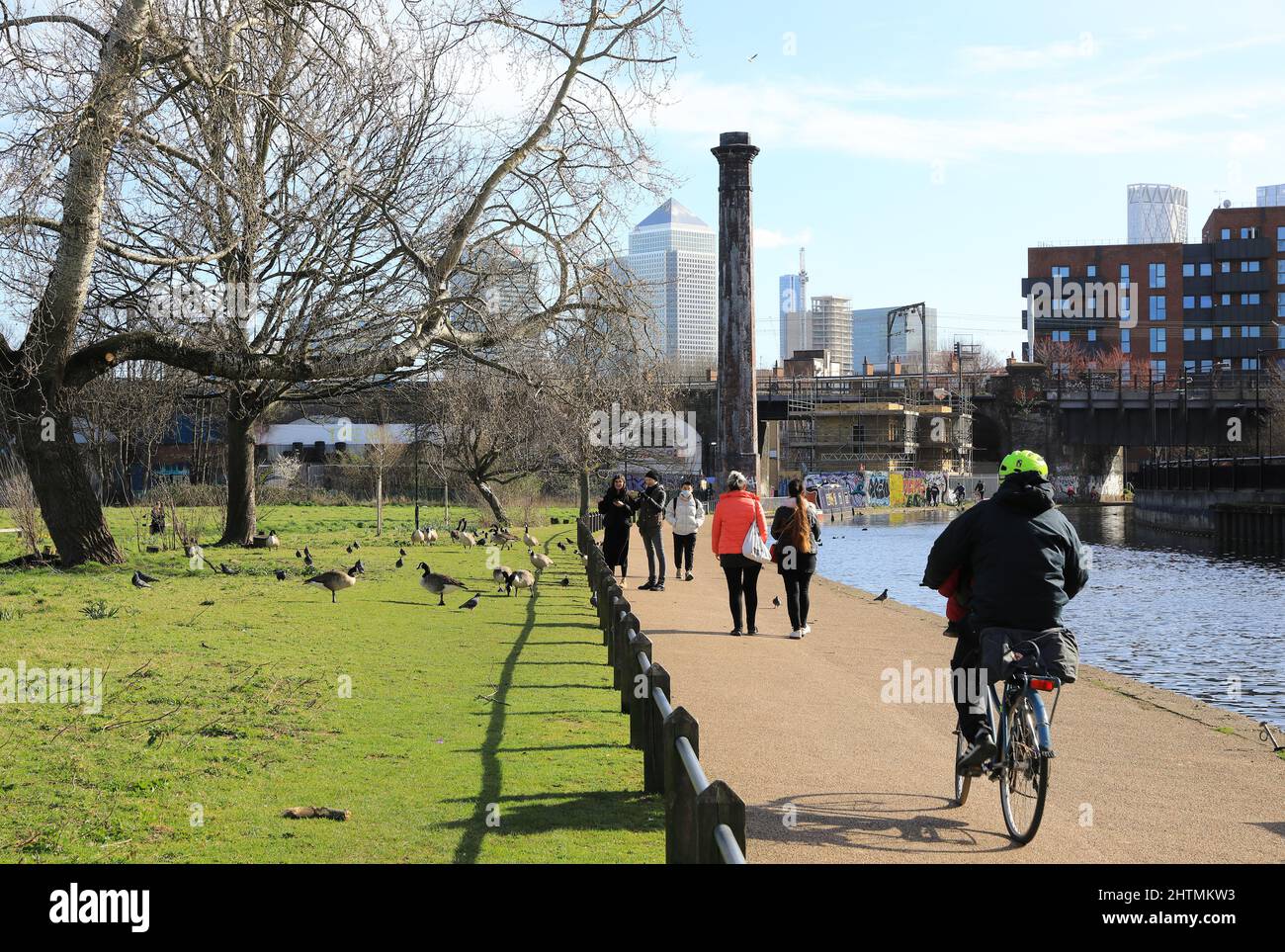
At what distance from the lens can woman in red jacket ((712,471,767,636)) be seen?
1706 cm

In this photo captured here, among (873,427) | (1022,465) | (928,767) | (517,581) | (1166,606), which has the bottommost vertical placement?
(1166,606)

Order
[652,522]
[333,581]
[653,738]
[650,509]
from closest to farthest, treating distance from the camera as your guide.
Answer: [653,738] → [333,581] → [652,522] → [650,509]

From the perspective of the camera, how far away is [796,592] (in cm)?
1778

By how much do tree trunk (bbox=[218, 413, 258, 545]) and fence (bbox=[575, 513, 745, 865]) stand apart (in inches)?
772

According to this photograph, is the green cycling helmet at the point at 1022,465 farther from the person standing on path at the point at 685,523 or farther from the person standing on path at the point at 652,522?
the person standing on path at the point at 652,522

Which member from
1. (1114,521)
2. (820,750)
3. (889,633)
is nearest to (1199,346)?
(1114,521)

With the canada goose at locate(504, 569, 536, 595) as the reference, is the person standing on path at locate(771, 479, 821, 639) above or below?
above

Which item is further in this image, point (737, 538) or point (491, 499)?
point (491, 499)

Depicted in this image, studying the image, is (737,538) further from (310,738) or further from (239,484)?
(239,484)

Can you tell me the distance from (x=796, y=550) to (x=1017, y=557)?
31.5 ft

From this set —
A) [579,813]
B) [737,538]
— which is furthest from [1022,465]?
[737,538]

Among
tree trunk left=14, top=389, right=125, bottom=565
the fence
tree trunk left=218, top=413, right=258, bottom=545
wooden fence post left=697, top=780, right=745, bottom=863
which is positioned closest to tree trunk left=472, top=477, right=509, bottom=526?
tree trunk left=218, top=413, right=258, bottom=545

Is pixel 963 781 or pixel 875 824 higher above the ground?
pixel 963 781

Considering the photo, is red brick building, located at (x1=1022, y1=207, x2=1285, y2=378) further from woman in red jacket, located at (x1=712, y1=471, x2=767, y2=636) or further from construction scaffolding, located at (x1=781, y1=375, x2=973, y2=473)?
woman in red jacket, located at (x1=712, y1=471, x2=767, y2=636)
